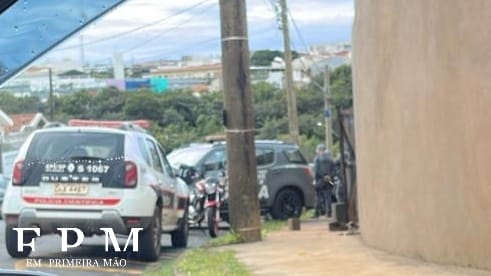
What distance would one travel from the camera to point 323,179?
19.3 m

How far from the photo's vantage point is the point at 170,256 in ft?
42.6

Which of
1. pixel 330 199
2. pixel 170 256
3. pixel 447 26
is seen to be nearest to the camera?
pixel 447 26

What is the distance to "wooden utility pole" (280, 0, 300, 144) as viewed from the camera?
97.9ft

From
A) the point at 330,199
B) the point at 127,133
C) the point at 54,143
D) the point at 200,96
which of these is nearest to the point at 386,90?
the point at 127,133

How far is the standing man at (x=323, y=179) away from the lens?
1928 cm

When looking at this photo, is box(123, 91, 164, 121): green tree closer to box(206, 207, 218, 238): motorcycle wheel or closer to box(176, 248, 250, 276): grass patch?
box(176, 248, 250, 276): grass patch

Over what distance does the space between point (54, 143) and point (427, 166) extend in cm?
427

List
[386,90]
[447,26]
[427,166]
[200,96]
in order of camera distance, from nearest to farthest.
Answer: [447,26], [427,166], [386,90], [200,96]

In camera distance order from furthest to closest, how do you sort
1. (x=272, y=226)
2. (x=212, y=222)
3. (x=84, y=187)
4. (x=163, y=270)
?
(x=272, y=226) < (x=212, y=222) < (x=84, y=187) < (x=163, y=270)

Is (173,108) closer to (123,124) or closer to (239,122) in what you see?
(239,122)

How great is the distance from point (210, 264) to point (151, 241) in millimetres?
878

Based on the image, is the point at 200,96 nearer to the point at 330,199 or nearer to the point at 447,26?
the point at 330,199

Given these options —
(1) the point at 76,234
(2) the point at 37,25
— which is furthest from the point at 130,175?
(2) the point at 37,25

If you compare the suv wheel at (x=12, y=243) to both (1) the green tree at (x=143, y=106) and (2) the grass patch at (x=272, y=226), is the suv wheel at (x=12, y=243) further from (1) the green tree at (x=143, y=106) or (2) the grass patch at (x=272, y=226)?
(2) the grass patch at (x=272, y=226)
